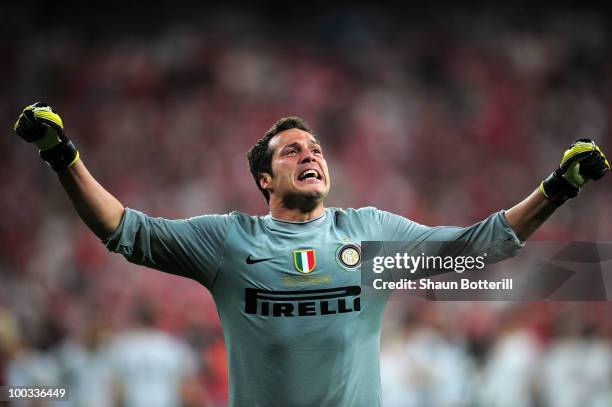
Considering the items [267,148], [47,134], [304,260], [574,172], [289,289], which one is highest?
[267,148]

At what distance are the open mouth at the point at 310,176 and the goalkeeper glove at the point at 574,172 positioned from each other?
35.2 inches

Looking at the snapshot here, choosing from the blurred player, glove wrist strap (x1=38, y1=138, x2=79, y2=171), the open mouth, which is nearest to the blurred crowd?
the blurred player

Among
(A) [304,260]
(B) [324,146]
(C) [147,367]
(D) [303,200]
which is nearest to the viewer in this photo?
(A) [304,260]

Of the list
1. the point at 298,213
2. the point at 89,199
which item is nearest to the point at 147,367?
the point at 298,213

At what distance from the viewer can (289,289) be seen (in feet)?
9.79

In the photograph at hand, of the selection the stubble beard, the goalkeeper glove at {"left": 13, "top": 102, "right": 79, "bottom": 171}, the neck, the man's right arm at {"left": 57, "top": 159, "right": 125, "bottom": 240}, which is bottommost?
the man's right arm at {"left": 57, "top": 159, "right": 125, "bottom": 240}

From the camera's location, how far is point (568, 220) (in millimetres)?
9102

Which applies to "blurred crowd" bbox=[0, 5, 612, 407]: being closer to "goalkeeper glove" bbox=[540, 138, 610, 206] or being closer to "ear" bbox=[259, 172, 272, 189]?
"ear" bbox=[259, 172, 272, 189]

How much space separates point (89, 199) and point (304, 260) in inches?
33.2

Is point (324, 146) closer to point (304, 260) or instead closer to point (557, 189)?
point (304, 260)

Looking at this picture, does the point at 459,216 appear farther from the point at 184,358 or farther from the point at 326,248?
the point at 326,248

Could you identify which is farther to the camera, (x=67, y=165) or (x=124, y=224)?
(x=124, y=224)

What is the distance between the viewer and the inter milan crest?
3.03 meters

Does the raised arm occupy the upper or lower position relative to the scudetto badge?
upper
